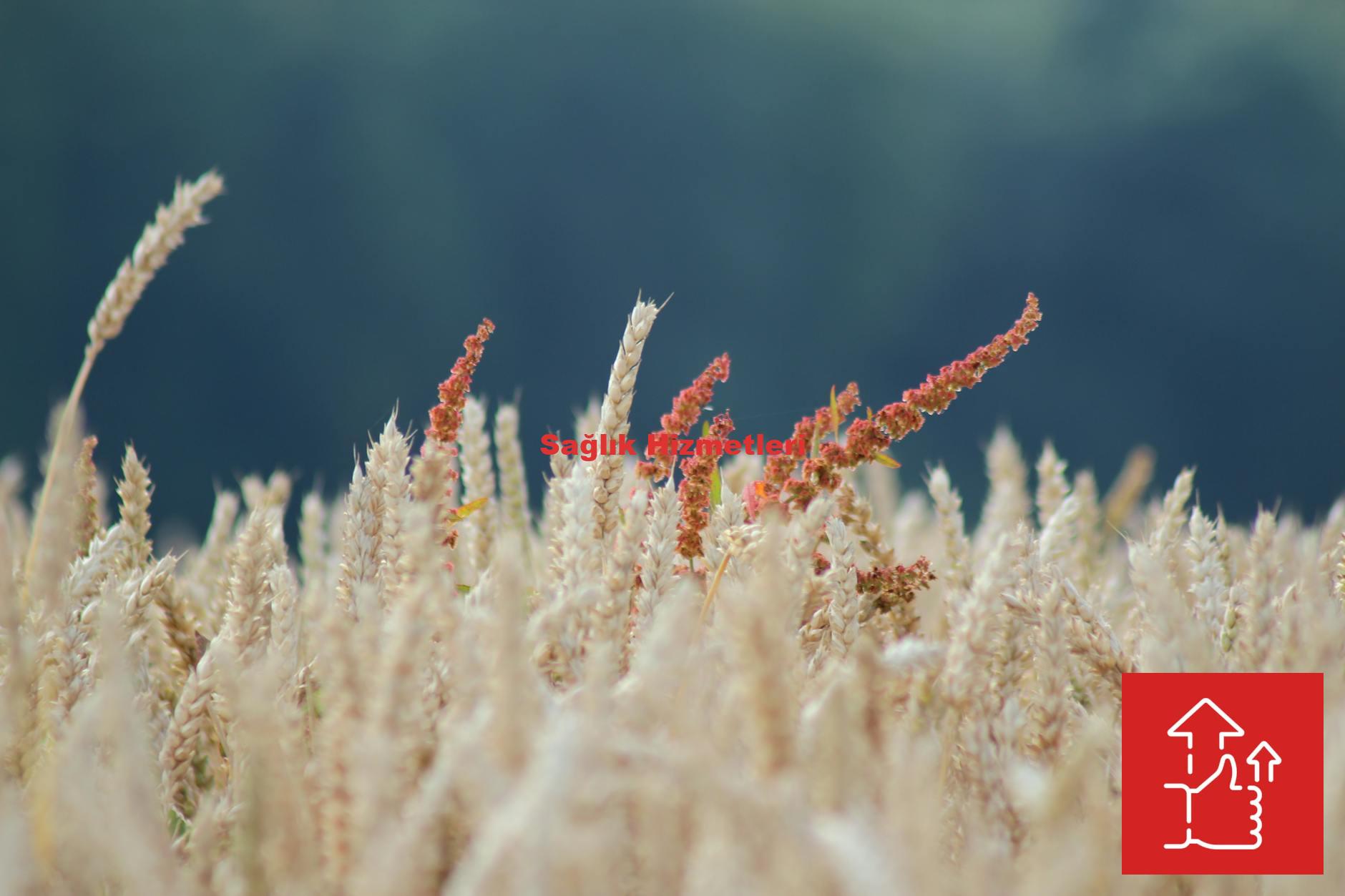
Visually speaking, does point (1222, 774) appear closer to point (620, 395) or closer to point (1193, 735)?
point (1193, 735)

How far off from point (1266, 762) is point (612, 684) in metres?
0.53

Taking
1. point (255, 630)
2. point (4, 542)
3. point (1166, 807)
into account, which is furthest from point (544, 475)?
point (1166, 807)

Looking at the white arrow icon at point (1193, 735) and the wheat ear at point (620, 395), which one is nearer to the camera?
the white arrow icon at point (1193, 735)

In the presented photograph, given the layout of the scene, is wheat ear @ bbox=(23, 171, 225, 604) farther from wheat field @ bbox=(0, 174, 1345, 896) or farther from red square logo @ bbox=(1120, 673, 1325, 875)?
red square logo @ bbox=(1120, 673, 1325, 875)

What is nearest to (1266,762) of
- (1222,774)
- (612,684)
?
(1222,774)

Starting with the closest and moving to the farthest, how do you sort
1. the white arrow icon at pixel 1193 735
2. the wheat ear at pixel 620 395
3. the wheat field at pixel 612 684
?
the wheat field at pixel 612 684 → the white arrow icon at pixel 1193 735 → the wheat ear at pixel 620 395

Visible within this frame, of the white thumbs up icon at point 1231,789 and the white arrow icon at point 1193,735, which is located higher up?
the white arrow icon at point 1193,735

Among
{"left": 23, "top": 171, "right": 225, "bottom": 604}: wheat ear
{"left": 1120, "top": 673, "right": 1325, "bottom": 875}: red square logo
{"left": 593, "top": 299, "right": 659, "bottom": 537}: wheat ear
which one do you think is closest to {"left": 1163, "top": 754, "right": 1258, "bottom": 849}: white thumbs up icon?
{"left": 1120, "top": 673, "right": 1325, "bottom": 875}: red square logo

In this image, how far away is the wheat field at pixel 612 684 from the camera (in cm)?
49

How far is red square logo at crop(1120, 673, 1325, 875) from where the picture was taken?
2.20ft

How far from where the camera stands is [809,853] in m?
0.43

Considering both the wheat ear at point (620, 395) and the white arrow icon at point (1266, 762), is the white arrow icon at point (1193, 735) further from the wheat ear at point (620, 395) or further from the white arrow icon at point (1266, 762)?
the wheat ear at point (620, 395)

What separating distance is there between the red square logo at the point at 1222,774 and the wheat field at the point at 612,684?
2 cm

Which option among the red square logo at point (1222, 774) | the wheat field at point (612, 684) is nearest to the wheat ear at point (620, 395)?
the wheat field at point (612, 684)
